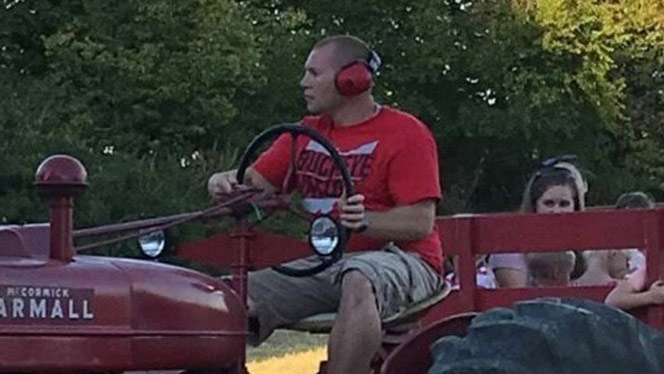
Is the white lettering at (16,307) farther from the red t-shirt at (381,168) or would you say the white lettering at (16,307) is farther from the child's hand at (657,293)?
the child's hand at (657,293)

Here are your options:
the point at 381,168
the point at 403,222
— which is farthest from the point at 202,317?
the point at 381,168

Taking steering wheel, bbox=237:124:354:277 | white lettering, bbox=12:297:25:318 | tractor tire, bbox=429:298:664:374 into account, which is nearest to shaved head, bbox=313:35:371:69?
steering wheel, bbox=237:124:354:277

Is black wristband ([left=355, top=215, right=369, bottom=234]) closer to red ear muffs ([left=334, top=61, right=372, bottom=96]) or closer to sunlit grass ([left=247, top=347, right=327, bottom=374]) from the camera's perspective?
red ear muffs ([left=334, top=61, right=372, bottom=96])

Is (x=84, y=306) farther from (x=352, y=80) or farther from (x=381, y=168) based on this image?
(x=352, y=80)

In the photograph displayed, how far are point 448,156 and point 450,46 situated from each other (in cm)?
273

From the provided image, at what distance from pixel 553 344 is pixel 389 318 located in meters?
0.75

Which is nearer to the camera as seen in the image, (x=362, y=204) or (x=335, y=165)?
(x=362, y=204)

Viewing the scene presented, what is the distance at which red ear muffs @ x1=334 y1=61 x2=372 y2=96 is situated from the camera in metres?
4.92

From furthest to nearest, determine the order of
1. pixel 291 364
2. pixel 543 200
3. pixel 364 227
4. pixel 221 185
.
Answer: pixel 291 364 → pixel 543 200 → pixel 221 185 → pixel 364 227

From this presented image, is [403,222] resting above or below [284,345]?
above

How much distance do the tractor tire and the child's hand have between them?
26.4 inches

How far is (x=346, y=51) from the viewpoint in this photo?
498 cm

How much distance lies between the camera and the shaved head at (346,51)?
4.98 m

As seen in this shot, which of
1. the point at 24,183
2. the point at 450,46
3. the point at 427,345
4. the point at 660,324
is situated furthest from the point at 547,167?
the point at 450,46
